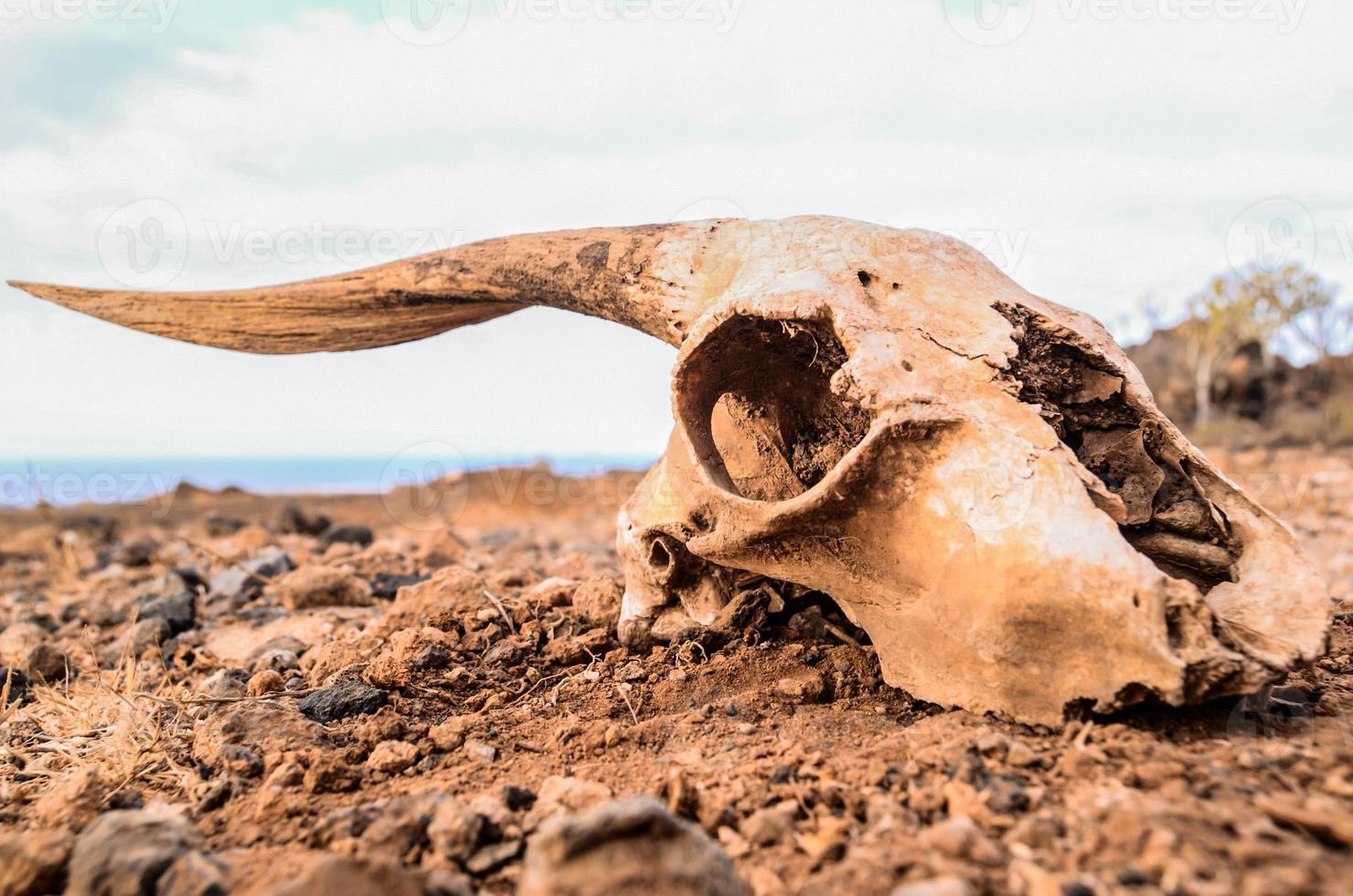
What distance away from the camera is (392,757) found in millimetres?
2369

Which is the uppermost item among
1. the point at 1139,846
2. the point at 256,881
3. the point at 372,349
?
the point at 372,349

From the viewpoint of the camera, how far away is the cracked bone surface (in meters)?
2.03

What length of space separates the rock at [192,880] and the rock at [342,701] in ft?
3.32

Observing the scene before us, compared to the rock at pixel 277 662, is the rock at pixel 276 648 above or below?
below

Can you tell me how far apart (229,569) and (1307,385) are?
2514cm

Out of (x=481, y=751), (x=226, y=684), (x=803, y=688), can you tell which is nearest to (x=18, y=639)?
(x=226, y=684)

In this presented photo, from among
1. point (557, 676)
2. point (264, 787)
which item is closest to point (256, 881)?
point (264, 787)

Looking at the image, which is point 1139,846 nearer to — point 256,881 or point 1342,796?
point 1342,796

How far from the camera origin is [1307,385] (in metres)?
22.2

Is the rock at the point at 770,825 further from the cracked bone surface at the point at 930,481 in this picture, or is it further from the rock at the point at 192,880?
the rock at the point at 192,880

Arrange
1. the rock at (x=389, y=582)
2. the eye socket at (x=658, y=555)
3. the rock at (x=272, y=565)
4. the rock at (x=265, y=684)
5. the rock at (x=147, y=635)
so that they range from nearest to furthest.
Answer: the rock at (x=265, y=684), the eye socket at (x=658, y=555), the rock at (x=147, y=635), the rock at (x=389, y=582), the rock at (x=272, y=565)

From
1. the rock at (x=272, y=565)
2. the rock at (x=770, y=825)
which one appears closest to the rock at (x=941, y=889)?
the rock at (x=770, y=825)

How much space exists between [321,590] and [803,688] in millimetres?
2996

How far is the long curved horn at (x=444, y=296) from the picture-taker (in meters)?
3.35
